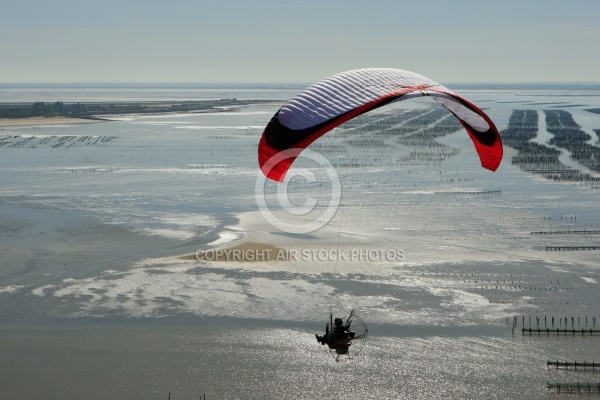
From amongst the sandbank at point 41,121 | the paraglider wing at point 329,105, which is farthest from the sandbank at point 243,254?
the sandbank at point 41,121

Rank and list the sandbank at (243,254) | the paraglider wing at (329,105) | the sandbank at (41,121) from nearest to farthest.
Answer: the paraglider wing at (329,105), the sandbank at (243,254), the sandbank at (41,121)

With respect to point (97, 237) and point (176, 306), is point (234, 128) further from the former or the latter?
point (176, 306)

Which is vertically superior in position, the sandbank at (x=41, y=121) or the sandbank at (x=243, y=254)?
the sandbank at (x=41, y=121)

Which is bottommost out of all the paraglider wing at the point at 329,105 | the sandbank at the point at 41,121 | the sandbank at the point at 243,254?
the sandbank at the point at 243,254

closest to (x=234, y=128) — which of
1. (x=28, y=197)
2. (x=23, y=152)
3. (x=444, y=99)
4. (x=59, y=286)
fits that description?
(x=23, y=152)

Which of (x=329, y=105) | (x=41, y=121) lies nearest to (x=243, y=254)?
(x=329, y=105)

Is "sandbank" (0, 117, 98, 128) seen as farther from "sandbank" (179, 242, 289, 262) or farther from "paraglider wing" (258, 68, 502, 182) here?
"paraglider wing" (258, 68, 502, 182)

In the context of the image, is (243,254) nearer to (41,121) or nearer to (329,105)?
(329,105)

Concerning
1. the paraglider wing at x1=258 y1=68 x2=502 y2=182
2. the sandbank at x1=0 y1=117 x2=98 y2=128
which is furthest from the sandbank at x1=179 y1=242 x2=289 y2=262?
the sandbank at x1=0 y1=117 x2=98 y2=128

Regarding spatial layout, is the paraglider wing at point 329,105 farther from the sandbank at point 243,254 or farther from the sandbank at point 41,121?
the sandbank at point 41,121
